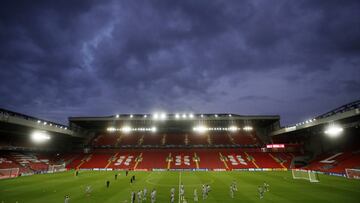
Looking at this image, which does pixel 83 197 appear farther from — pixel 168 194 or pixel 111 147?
pixel 111 147

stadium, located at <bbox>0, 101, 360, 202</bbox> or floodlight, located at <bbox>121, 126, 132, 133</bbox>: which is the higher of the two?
floodlight, located at <bbox>121, 126, 132, 133</bbox>

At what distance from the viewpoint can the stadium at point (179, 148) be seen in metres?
47.5

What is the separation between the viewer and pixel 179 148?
8012 centimetres

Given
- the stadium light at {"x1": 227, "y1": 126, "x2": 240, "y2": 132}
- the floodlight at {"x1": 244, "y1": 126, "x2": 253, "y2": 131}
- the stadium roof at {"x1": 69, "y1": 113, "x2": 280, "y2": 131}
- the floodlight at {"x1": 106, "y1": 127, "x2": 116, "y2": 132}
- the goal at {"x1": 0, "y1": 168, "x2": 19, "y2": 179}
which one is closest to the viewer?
the goal at {"x1": 0, "y1": 168, "x2": 19, "y2": 179}

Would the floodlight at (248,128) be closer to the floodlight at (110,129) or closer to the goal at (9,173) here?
the floodlight at (110,129)

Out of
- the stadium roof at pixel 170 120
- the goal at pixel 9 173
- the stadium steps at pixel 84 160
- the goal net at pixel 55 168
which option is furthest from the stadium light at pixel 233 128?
the goal at pixel 9 173

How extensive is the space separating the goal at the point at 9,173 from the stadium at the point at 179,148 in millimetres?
210

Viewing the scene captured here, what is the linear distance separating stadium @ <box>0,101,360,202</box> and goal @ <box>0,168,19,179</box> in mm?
210

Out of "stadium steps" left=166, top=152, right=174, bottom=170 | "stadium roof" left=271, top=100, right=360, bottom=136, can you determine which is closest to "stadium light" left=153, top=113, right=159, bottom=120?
"stadium steps" left=166, top=152, right=174, bottom=170

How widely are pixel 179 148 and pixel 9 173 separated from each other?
4987cm

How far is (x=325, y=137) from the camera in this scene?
66500 millimetres

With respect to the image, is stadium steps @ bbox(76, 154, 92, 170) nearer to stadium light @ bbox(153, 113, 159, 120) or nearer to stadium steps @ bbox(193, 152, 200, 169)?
stadium light @ bbox(153, 113, 159, 120)

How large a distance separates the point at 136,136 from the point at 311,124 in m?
60.5

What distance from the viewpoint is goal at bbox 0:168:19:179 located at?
4508 cm
